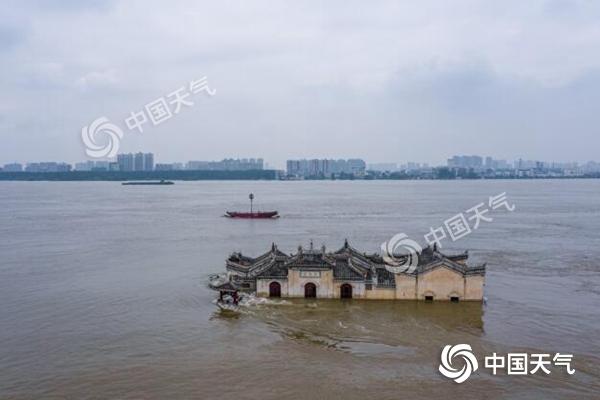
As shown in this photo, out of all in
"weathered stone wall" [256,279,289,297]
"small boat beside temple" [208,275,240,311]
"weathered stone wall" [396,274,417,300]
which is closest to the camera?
"small boat beside temple" [208,275,240,311]

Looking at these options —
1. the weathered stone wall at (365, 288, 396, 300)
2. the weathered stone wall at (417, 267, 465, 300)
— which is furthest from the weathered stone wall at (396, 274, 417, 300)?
the weathered stone wall at (365, 288, 396, 300)

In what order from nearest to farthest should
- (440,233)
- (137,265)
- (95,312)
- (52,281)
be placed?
(95,312) < (52,281) < (137,265) < (440,233)

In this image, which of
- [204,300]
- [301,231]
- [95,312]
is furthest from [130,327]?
[301,231]

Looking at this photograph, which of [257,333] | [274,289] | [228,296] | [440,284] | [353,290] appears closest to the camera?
[257,333]

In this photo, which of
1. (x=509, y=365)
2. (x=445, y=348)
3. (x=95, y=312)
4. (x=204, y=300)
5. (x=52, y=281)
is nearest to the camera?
(x=509, y=365)

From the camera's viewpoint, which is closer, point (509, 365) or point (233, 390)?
point (233, 390)

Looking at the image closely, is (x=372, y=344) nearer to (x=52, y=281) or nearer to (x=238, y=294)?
(x=238, y=294)

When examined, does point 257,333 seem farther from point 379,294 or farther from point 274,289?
point 379,294

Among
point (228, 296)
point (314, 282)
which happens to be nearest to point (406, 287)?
point (314, 282)

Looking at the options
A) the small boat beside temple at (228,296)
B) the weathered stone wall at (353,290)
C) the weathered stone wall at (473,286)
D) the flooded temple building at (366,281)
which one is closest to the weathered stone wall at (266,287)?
the flooded temple building at (366,281)

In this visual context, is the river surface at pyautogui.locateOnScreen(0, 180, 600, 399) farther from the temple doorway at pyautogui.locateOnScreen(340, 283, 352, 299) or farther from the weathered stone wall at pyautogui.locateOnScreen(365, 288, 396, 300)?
the temple doorway at pyautogui.locateOnScreen(340, 283, 352, 299)

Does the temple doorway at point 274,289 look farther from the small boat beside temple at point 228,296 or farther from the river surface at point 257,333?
the small boat beside temple at point 228,296
